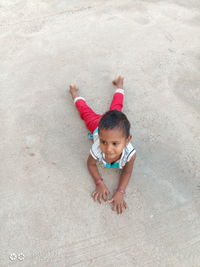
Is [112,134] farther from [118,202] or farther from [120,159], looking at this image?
[118,202]

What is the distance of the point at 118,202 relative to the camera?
1929mm

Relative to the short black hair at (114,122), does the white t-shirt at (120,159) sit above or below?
below

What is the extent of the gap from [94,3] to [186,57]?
147cm

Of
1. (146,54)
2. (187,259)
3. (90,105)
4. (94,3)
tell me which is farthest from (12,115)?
(94,3)

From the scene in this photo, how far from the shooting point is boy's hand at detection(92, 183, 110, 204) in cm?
198

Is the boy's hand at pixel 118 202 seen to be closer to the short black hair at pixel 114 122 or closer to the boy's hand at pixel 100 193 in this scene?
the boy's hand at pixel 100 193

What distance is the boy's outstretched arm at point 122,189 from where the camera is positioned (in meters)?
1.93

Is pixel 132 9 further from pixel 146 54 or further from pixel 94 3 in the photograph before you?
pixel 146 54

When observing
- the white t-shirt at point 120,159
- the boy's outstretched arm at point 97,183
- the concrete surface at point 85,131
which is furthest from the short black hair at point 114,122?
the concrete surface at point 85,131

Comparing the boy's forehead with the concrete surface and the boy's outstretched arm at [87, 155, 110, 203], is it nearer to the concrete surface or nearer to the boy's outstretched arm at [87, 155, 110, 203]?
the boy's outstretched arm at [87, 155, 110, 203]

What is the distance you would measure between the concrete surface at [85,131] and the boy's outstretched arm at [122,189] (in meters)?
0.05

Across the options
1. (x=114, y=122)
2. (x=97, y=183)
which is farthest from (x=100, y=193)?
(x=114, y=122)

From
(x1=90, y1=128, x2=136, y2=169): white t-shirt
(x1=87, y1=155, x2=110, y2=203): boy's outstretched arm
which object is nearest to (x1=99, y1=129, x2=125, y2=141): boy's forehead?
(x1=90, y1=128, x2=136, y2=169): white t-shirt

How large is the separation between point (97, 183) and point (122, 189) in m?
0.18
